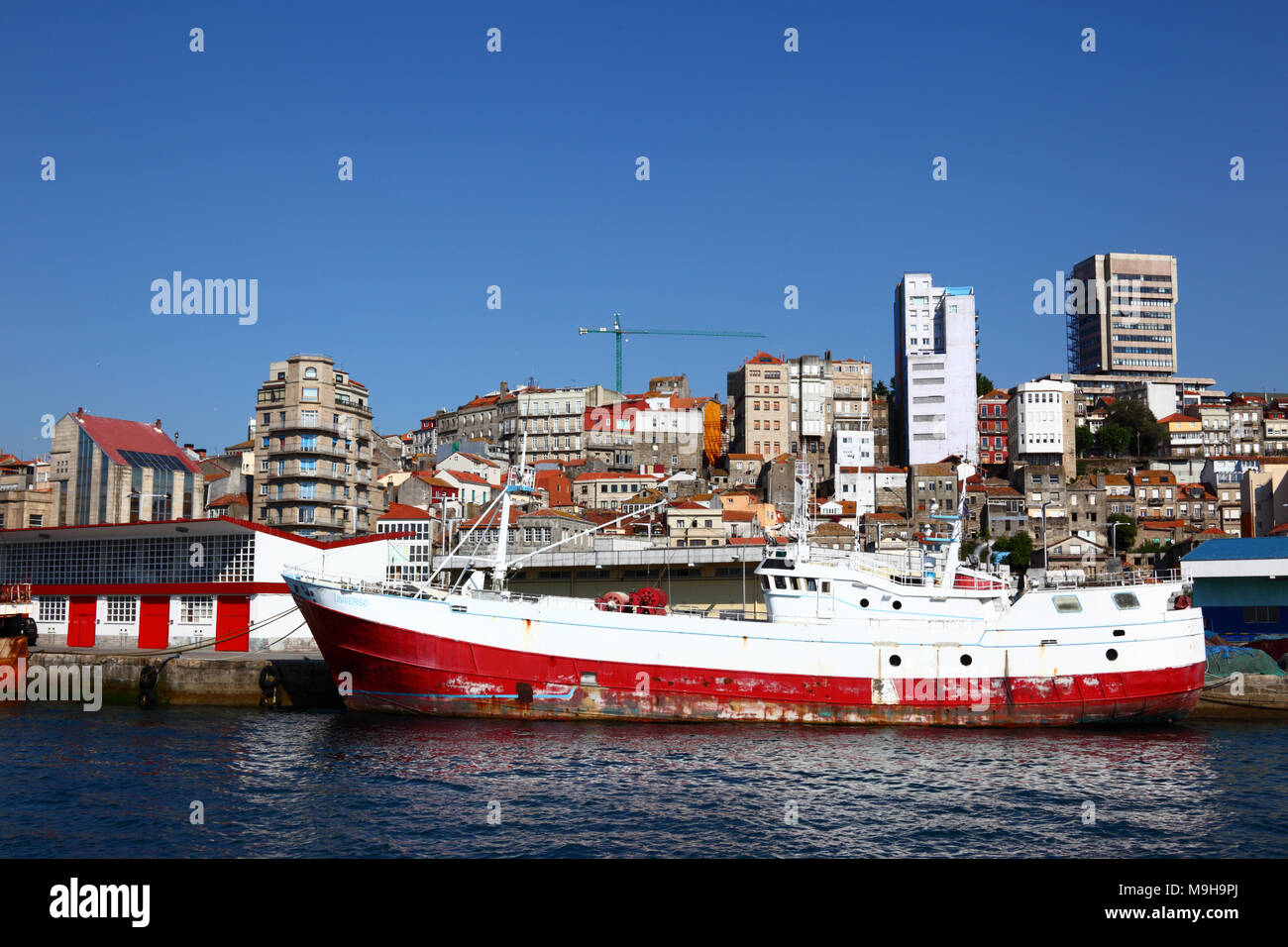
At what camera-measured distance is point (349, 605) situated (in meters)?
31.5

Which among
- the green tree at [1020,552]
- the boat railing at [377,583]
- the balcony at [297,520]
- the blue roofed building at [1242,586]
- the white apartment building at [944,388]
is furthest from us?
the white apartment building at [944,388]

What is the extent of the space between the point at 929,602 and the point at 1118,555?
64.1 metres

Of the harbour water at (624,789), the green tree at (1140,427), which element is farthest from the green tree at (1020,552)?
the harbour water at (624,789)

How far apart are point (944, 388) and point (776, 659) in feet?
296

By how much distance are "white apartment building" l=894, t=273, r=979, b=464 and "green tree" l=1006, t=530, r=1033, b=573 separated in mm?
27048

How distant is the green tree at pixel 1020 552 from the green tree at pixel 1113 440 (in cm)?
4663

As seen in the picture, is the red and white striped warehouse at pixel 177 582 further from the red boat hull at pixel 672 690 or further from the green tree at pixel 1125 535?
the green tree at pixel 1125 535

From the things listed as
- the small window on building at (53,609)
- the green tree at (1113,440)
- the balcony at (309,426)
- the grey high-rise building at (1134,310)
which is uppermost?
the grey high-rise building at (1134,310)

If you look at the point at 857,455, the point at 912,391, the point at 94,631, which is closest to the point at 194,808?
the point at 94,631

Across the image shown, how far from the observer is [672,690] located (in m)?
31.3

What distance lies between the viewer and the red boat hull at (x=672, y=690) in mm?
31203

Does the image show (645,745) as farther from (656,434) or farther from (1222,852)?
(656,434)

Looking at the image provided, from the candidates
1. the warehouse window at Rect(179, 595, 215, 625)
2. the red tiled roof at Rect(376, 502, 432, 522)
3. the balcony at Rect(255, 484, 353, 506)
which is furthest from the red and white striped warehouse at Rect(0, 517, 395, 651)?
the balcony at Rect(255, 484, 353, 506)
